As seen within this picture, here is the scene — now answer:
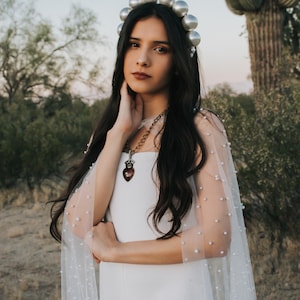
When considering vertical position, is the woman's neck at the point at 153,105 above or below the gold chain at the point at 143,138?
above

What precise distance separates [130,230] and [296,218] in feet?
13.7

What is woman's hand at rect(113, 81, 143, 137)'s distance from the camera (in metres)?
1.85

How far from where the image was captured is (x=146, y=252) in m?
1.64

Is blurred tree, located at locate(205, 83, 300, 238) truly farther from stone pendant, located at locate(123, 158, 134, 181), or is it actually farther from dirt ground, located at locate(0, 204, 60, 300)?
stone pendant, located at locate(123, 158, 134, 181)

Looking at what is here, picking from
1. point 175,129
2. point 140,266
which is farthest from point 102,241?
point 175,129

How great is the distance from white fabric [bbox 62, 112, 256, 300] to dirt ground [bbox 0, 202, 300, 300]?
10.2 ft

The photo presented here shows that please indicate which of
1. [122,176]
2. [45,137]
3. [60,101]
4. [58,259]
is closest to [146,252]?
[122,176]

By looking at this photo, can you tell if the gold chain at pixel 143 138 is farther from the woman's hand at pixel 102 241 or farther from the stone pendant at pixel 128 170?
the woman's hand at pixel 102 241

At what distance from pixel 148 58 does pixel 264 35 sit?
20.9 feet

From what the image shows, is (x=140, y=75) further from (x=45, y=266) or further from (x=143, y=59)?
(x=45, y=266)

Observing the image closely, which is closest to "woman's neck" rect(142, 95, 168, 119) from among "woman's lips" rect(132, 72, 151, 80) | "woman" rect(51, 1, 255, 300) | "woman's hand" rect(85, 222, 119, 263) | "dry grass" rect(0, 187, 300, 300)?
"woman" rect(51, 1, 255, 300)

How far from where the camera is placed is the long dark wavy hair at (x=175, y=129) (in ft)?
5.49

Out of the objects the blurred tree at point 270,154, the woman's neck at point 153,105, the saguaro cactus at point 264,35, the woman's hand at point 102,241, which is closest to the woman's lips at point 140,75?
the woman's neck at point 153,105

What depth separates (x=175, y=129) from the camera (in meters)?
1.78
